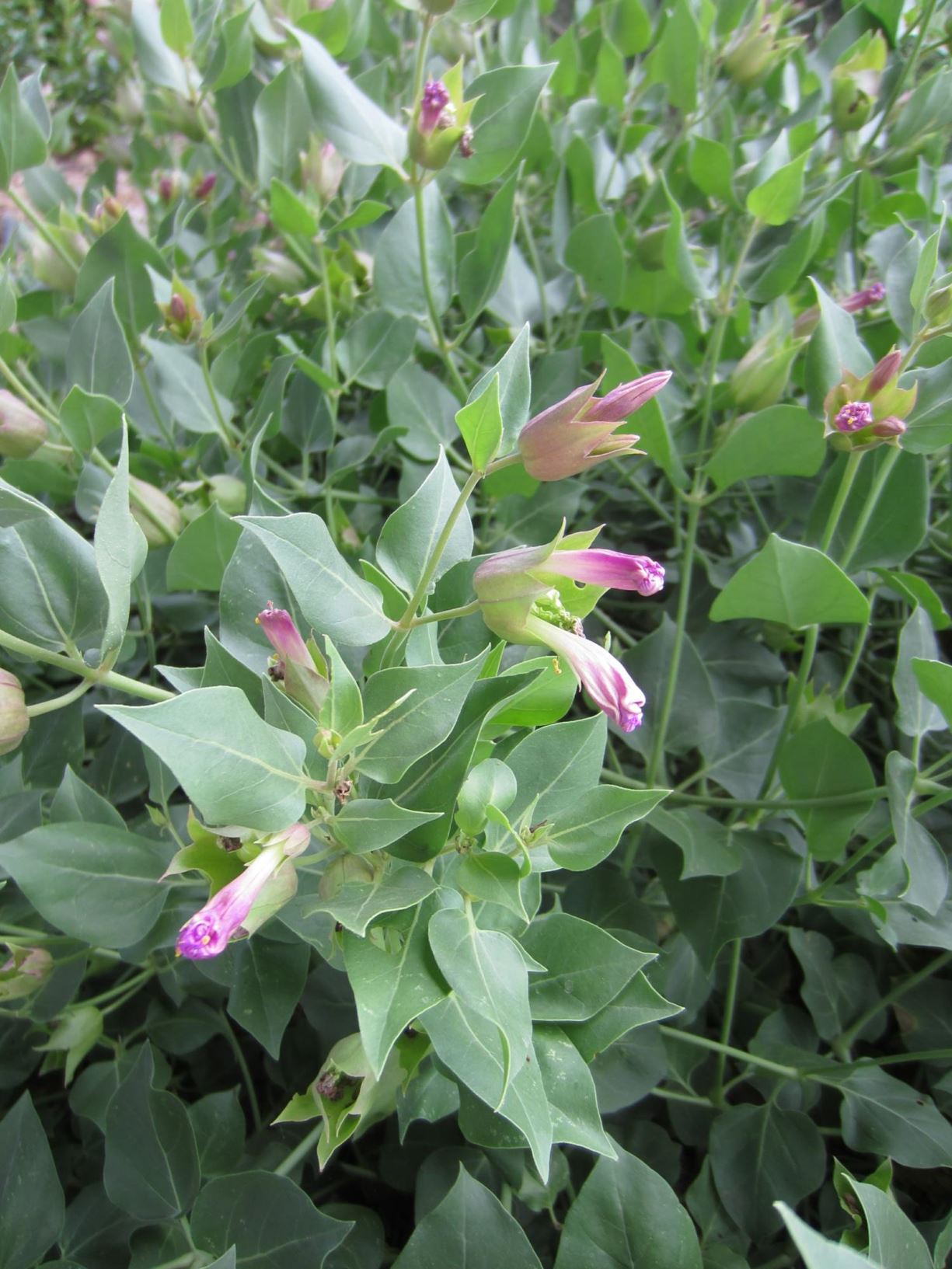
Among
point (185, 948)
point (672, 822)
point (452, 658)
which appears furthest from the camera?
point (672, 822)

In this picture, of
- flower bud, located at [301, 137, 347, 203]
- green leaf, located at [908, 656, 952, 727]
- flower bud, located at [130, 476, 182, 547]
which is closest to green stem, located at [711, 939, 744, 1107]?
green leaf, located at [908, 656, 952, 727]

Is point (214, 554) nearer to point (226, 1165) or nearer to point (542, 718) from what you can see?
point (542, 718)

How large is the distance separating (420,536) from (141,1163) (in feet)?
1.63

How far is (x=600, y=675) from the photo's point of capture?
412mm

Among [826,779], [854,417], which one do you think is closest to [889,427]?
[854,417]

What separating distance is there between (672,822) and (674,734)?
14 cm

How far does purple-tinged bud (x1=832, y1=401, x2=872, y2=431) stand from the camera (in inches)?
22.8

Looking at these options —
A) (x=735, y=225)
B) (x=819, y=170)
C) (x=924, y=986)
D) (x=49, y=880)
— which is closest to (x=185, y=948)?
(x=49, y=880)

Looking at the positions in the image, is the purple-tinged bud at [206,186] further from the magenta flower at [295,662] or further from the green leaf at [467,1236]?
the green leaf at [467,1236]

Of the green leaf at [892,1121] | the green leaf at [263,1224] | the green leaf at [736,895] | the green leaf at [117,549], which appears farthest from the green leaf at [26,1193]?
the green leaf at [892,1121]

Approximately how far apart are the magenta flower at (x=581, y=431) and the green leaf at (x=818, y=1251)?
0.34 m

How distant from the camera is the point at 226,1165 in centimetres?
67

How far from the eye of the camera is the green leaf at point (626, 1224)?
51 centimetres

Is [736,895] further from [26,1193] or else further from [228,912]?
[26,1193]
